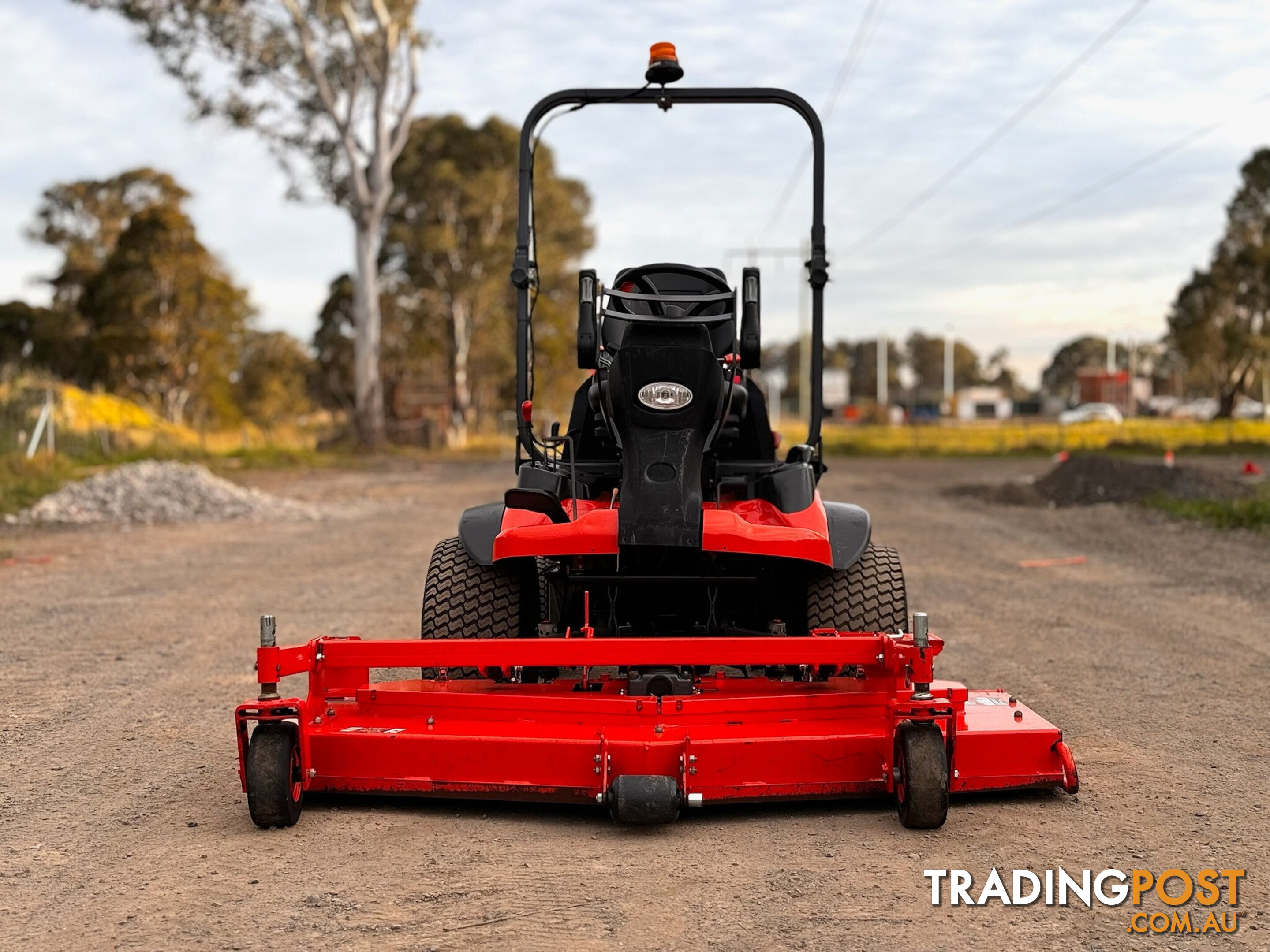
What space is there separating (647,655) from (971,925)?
147cm

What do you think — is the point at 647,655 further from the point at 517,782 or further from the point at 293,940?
the point at 293,940

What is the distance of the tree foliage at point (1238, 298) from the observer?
4909 centimetres

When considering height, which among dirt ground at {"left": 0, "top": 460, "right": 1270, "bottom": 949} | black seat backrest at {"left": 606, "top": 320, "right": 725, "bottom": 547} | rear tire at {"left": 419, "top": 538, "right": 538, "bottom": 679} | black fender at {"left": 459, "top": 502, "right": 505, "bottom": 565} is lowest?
dirt ground at {"left": 0, "top": 460, "right": 1270, "bottom": 949}

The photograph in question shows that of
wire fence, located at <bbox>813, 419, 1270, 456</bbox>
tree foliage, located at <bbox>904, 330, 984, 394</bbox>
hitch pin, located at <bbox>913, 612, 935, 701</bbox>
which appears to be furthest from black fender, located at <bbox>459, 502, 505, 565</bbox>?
tree foliage, located at <bbox>904, 330, 984, 394</bbox>

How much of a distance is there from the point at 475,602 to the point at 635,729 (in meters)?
1.39

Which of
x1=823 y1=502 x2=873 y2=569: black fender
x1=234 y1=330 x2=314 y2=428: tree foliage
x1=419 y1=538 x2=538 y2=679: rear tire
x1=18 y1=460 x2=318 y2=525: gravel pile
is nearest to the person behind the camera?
x1=823 y1=502 x2=873 y2=569: black fender

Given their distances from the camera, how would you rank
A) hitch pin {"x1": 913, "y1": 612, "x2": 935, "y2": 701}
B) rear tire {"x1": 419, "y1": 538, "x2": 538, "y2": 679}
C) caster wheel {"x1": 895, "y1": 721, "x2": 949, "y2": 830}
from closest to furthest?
caster wheel {"x1": 895, "y1": 721, "x2": 949, "y2": 830} < hitch pin {"x1": 913, "y1": 612, "x2": 935, "y2": 701} < rear tire {"x1": 419, "y1": 538, "x2": 538, "y2": 679}

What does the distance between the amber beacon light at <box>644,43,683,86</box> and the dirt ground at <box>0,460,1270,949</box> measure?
3293 mm

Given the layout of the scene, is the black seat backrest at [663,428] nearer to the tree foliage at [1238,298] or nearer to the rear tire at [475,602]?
the rear tire at [475,602]

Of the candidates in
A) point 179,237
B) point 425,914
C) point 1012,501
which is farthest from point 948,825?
point 179,237

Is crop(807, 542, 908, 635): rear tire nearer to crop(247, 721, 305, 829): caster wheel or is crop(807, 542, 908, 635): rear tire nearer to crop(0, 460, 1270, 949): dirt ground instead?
crop(0, 460, 1270, 949): dirt ground

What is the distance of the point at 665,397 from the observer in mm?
5363

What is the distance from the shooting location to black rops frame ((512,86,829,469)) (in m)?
6.41

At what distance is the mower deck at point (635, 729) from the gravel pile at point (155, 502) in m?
14.1
